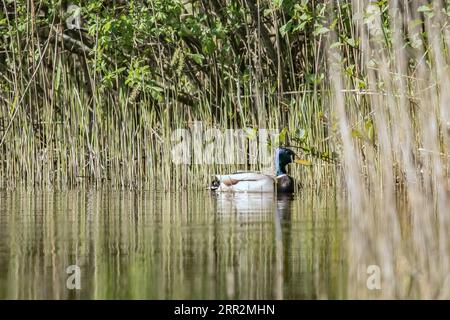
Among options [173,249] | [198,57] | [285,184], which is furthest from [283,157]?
[173,249]

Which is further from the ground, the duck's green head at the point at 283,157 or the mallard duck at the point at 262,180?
the duck's green head at the point at 283,157

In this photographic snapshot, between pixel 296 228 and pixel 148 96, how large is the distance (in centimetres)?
457

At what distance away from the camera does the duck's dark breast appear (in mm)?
10500

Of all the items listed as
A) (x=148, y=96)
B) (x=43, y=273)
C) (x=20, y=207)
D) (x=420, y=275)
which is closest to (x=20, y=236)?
(x=43, y=273)

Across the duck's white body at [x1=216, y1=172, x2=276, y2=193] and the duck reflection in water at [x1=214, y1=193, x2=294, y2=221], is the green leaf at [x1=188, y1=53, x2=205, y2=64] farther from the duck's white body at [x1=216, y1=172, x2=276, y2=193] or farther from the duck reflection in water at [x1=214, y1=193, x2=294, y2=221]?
the duck reflection in water at [x1=214, y1=193, x2=294, y2=221]

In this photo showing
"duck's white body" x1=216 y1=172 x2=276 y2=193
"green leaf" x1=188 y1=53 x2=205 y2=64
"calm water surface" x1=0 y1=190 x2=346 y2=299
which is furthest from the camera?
"green leaf" x1=188 y1=53 x2=205 y2=64

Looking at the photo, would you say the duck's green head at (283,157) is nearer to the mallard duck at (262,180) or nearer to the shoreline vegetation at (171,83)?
the mallard duck at (262,180)

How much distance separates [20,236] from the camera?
6621mm

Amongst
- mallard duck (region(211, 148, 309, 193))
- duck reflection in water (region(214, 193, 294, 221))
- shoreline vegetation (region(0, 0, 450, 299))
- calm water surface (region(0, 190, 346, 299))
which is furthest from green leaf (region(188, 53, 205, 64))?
calm water surface (region(0, 190, 346, 299))

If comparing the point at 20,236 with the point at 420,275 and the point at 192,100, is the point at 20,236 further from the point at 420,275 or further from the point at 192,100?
the point at 192,100

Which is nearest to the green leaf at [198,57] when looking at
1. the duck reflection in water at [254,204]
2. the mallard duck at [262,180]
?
the mallard duck at [262,180]

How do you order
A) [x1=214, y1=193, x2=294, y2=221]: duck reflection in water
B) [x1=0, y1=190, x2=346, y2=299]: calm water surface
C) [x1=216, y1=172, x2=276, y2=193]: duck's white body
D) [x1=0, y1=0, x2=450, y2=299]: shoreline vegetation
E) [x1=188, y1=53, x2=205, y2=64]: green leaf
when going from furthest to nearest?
[x1=188, y1=53, x2=205, y2=64]: green leaf < [x1=216, y1=172, x2=276, y2=193]: duck's white body < [x1=0, y1=0, x2=450, y2=299]: shoreline vegetation < [x1=214, y1=193, x2=294, y2=221]: duck reflection in water < [x1=0, y1=190, x2=346, y2=299]: calm water surface

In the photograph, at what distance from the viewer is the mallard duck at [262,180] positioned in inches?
412

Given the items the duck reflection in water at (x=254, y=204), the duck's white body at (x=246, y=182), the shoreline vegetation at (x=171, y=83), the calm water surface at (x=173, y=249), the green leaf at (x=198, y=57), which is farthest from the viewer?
the green leaf at (x=198, y=57)
